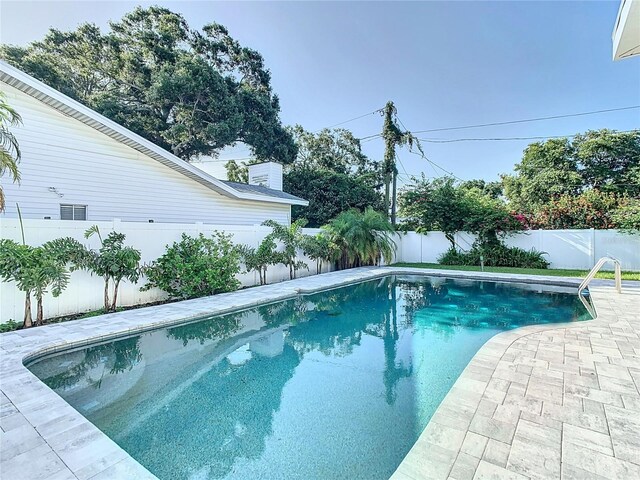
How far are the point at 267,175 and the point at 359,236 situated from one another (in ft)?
18.3

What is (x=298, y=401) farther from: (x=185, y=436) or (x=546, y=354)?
(x=546, y=354)

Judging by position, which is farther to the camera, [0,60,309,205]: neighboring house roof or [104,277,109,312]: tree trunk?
[0,60,309,205]: neighboring house roof

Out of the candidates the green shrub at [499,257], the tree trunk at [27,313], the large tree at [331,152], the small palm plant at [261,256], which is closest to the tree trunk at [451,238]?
the green shrub at [499,257]

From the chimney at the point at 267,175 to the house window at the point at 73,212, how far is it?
7890 millimetres

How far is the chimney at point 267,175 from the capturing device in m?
15.0

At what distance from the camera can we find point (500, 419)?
2605 millimetres

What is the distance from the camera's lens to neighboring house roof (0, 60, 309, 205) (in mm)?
6994

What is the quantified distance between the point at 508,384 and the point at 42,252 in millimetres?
7067

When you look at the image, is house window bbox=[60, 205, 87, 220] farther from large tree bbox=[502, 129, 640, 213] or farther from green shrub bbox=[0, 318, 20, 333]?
large tree bbox=[502, 129, 640, 213]

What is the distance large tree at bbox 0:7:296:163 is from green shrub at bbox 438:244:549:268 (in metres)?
11.7

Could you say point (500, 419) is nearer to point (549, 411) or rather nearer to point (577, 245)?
point (549, 411)

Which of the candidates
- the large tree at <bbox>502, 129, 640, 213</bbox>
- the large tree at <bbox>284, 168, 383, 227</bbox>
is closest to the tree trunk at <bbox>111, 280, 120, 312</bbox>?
the large tree at <bbox>284, 168, 383, 227</bbox>

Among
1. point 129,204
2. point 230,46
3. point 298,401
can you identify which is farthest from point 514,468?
point 230,46

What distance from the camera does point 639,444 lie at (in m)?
2.28
